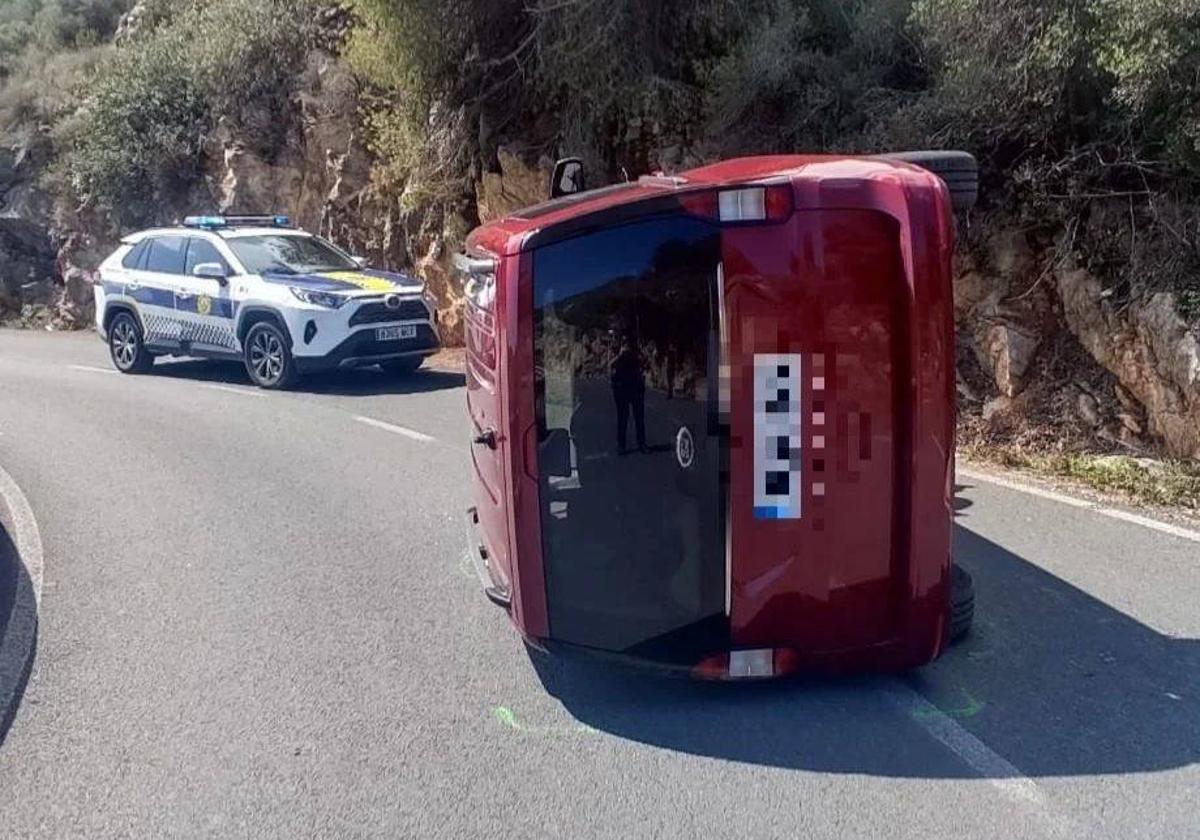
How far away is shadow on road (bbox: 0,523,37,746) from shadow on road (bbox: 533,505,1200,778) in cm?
220

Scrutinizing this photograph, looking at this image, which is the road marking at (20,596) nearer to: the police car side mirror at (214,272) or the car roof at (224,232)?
the police car side mirror at (214,272)

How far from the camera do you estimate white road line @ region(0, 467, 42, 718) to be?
17.2 feet

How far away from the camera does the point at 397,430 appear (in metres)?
10.5

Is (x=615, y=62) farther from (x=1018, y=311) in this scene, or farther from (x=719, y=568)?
(x=719, y=568)

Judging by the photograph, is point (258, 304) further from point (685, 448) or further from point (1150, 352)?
point (685, 448)

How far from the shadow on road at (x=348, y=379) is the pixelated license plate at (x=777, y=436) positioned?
8.72m

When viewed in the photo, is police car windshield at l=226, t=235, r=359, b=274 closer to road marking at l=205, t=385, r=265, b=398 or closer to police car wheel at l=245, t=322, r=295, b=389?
police car wheel at l=245, t=322, r=295, b=389

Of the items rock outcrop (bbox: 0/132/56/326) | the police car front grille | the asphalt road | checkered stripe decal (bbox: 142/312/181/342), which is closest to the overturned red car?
the asphalt road

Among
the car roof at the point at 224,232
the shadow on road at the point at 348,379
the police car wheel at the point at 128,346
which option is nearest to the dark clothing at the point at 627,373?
the shadow on road at the point at 348,379

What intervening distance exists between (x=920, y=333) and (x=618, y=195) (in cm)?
133

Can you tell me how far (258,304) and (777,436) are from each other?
1007 centimetres

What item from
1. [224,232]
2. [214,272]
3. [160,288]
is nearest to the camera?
[214,272]

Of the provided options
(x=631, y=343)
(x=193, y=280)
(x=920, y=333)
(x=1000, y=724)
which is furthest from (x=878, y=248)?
(x=193, y=280)

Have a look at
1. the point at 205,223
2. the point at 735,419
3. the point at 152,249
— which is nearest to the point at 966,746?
the point at 735,419
